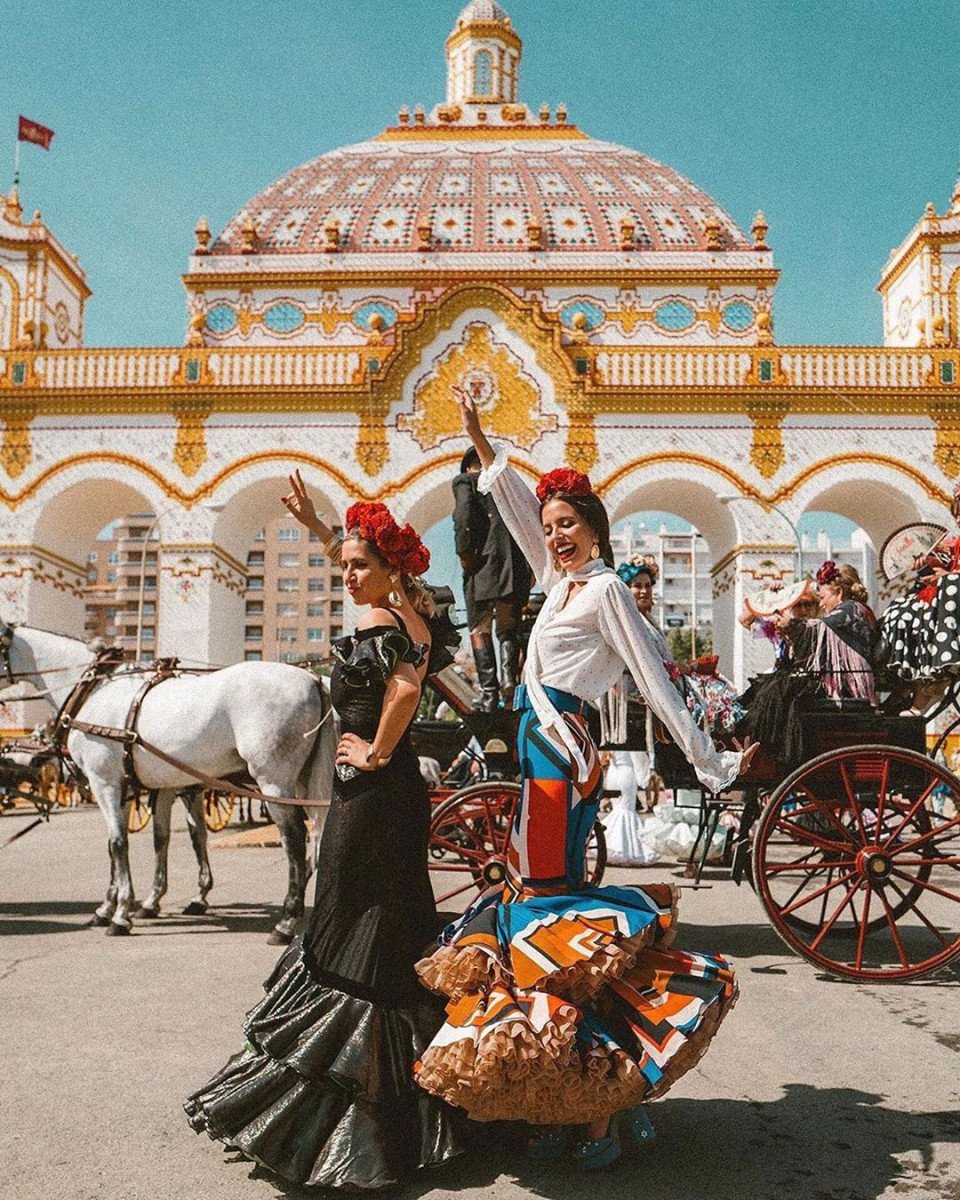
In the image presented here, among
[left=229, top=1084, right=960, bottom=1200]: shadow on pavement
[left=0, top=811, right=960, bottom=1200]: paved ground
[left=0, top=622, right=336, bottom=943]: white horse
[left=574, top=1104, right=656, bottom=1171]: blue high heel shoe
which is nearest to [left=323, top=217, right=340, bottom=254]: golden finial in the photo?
[left=0, top=622, right=336, bottom=943]: white horse

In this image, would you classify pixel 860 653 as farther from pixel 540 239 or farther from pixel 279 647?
pixel 279 647

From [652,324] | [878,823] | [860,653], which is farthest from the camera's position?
[652,324]

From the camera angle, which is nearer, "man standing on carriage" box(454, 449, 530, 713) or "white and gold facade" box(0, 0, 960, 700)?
"man standing on carriage" box(454, 449, 530, 713)

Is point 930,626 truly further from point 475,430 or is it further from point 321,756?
point 321,756

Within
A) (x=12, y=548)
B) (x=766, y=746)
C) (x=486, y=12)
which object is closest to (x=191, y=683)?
(x=766, y=746)

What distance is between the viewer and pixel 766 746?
5973 millimetres

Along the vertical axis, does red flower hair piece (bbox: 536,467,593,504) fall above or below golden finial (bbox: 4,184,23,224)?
below

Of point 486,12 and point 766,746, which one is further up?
point 486,12

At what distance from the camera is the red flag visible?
27672 millimetres

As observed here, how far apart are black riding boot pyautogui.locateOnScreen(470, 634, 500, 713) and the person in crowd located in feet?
4.88

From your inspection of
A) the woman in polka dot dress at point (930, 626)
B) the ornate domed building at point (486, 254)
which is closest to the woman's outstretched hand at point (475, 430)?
the woman in polka dot dress at point (930, 626)

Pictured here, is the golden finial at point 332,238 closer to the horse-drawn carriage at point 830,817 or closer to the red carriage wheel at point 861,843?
the horse-drawn carriage at point 830,817

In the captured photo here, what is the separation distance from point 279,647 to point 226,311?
51.5 m

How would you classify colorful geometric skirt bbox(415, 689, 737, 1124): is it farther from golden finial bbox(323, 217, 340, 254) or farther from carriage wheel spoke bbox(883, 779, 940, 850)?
golden finial bbox(323, 217, 340, 254)
